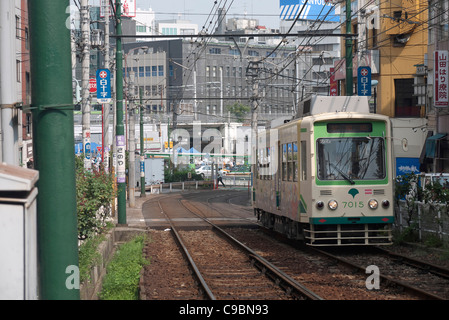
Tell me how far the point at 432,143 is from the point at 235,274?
23.4 meters

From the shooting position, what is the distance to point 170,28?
486 feet

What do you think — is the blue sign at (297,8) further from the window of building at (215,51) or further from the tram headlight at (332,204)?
the tram headlight at (332,204)

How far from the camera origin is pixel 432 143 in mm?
34438

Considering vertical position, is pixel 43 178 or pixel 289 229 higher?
pixel 43 178

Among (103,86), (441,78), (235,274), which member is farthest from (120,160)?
(441,78)

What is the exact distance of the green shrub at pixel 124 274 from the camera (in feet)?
37.3

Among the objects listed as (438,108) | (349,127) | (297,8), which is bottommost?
(349,127)

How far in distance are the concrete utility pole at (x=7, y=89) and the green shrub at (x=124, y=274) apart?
15.9ft

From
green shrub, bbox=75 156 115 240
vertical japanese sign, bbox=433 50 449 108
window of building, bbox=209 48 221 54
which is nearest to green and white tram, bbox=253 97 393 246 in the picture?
green shrub, bbox=75 156 115 240

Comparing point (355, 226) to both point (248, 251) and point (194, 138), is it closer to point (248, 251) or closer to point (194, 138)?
point (248, 251)

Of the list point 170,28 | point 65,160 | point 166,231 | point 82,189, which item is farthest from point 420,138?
point 170,28

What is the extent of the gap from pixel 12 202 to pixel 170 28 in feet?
482

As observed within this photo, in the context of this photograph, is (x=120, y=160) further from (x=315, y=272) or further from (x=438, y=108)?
(x=438, y=108)

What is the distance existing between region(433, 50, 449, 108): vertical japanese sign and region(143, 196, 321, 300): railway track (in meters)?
14.7
